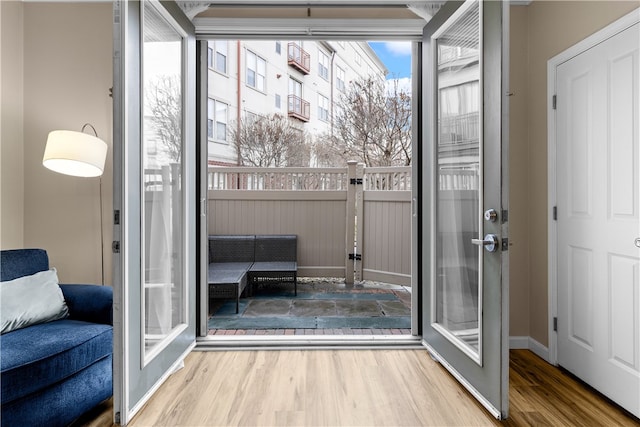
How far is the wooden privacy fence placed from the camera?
4.82m

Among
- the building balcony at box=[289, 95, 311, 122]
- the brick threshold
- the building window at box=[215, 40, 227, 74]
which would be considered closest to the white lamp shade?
the brick threshold

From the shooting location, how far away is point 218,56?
7.26m

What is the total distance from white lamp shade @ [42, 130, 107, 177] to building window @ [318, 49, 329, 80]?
769 cm

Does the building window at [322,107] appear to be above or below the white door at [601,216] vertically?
above

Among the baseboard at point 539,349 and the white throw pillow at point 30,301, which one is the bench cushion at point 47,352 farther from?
the baseboard at point 539,349

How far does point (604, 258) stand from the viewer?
6.88ft

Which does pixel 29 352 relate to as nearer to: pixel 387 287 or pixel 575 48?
pixel 575 48

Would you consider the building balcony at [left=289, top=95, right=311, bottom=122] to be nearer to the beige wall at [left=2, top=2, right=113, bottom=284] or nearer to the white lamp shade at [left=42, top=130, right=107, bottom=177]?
the beige wall at [left=2, top=2, right=113, bottom=284]

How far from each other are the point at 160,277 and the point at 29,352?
28.3 inches

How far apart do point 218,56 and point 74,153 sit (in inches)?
231

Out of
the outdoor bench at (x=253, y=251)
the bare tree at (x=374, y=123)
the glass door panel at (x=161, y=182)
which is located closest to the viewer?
the glass door panel at (x=161, y=182)

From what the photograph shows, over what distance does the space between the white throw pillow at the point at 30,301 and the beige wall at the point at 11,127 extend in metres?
0.81

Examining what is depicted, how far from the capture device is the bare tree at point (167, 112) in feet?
7.02

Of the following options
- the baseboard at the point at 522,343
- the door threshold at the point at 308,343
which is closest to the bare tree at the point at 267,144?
the door threshold at the point at 308,343
